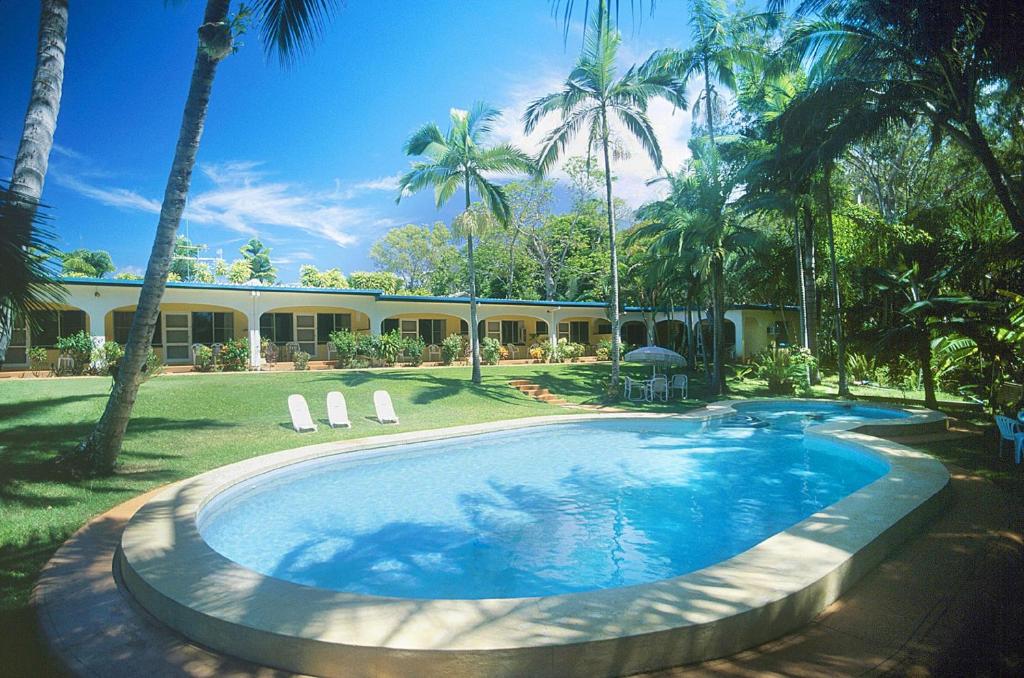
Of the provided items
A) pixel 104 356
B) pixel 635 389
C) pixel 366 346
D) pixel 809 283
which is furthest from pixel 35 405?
pixel 809 283

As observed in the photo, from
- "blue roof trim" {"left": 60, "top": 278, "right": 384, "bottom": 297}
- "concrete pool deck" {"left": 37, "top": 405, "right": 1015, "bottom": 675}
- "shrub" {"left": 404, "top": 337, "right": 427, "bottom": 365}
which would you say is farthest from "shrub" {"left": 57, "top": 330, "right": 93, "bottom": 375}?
"concrete pool deck" {"left": 37, "top": 405, "right": 1015, "bottom": 675}

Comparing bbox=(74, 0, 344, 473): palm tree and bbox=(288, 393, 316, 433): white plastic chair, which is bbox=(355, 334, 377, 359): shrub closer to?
bbox=(288, 393, 316, 433): white plastic chair

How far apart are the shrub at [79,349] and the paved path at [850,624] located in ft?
51.0

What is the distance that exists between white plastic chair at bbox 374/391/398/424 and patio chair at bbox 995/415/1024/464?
11485mm

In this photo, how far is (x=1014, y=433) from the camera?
303 inches

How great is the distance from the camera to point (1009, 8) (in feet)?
26.6

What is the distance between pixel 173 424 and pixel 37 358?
10.9 meters

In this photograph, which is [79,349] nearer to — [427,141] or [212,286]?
[212,286]

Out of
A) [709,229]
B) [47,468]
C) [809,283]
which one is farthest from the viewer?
[809,283]

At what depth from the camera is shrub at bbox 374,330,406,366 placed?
73.1 ft

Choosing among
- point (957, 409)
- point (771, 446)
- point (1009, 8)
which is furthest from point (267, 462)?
point (957, 409)

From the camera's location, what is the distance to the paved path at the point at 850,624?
3.08 m

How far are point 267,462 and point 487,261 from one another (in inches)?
1428

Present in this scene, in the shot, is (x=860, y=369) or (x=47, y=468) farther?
(x=860, y=369)
